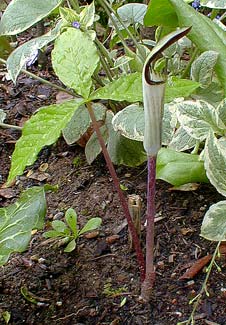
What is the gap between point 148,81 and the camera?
2.46ft

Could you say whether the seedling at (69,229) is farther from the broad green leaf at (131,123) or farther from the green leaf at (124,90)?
the green leaf at (124,90)

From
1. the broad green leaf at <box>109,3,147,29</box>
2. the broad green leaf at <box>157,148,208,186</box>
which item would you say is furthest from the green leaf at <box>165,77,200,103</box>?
the broad green leaf at <box>109,3,147,29</box>

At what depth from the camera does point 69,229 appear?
120 centimetres

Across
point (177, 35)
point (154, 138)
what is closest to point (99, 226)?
point (154, 138)

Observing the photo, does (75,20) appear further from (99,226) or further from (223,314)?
(223,314)

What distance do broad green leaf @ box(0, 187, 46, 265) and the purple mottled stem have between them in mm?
183

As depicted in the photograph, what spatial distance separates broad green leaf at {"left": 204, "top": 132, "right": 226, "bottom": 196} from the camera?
38.7 inches

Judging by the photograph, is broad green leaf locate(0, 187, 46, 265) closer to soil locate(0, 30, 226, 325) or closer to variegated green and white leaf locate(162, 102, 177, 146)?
soil locate(0, 30, 226, 325)

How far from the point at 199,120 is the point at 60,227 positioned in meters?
0.33

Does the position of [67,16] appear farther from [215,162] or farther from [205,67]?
[215,162]

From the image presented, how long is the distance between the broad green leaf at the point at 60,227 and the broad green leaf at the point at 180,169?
21 centimetres

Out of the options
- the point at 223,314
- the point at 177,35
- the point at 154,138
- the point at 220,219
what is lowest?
the point at 223,314

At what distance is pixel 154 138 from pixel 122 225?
42 centimetres

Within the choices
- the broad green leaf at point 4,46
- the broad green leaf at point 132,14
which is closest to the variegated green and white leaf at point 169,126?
the broad green leaf at point 132,14
